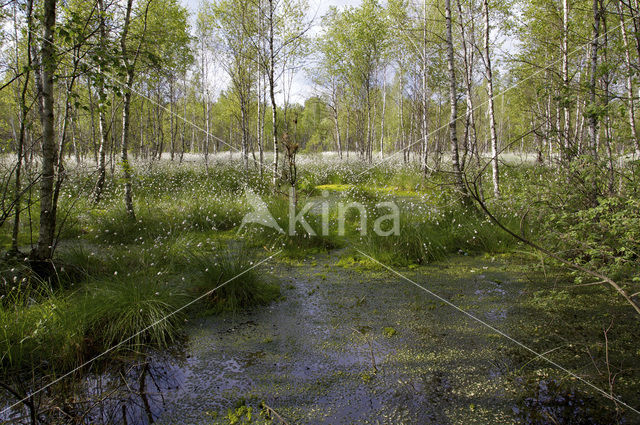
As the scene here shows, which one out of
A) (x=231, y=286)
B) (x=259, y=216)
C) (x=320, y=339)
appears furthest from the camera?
(x=259, y=216)

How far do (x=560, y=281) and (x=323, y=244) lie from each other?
3454mm

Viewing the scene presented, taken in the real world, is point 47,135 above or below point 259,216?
above

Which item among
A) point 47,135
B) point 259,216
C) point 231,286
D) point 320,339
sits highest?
point 47,135

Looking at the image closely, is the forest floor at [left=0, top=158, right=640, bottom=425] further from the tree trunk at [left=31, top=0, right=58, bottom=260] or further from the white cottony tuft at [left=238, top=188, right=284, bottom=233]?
the white cottony tuft at [left=238, top=188, right=284, bottom=233]

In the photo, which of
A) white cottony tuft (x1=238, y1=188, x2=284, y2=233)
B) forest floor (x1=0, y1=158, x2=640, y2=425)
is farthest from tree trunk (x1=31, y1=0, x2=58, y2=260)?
white cottony tuft (x1=238, y1=188, x2=284, y2=233)

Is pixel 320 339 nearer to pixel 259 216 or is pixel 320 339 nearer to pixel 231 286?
pixel 231 286

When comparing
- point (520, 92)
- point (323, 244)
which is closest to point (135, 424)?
point (323, 244)

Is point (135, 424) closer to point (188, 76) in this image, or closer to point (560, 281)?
point (560, 281)

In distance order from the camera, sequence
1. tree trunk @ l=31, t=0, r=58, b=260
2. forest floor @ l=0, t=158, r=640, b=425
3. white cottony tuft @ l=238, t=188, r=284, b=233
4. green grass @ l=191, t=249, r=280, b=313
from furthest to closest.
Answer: white cottony tuft @ l=238, t=188, r=284, b=233 < green grass @ l=191, t=249, r=280, b=313 < tree trunk @ l=31, t=0, r=58, b=260 < forest floor @ l=0, t=158, r=640, b=425

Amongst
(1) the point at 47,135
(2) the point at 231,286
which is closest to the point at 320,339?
(2) the point at 231,286

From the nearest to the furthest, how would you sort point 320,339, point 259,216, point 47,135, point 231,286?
point 320,339, point 47,135, point 231,286, point 259,216

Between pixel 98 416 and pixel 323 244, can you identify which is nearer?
pixel 98 416

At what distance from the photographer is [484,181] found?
1166 cm

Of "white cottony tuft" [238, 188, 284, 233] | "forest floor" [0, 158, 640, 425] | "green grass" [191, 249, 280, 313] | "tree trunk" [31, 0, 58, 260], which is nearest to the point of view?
"forest floor" [0, 158, 640, 425]
